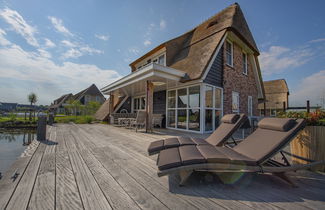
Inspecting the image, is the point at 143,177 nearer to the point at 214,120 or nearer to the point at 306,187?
the point at 306,187

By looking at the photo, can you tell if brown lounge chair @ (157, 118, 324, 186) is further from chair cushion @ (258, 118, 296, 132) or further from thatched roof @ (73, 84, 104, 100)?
thatched roof @ (73, 84, 104, 100)

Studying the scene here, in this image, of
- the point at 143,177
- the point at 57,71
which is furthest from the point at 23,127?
the point at 143,177

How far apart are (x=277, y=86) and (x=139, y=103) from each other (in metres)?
23.4

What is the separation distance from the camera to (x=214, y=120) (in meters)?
6.35

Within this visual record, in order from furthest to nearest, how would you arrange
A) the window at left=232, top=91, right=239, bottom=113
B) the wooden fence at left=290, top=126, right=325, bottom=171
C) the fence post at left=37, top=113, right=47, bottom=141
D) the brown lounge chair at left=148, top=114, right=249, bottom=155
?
the window at left=232, top=91, right=239, bottom=113 < the fence post at left=37, top=113, right=47, bottom=141 < the brown lounge chair at left=148, top=114, right=249, bottom=155 < the wooden fence at left=290, top=126, right=325, bottom=171

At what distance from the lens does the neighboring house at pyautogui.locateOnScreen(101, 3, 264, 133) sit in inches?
234

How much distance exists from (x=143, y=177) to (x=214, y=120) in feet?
17.6

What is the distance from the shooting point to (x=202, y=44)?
7043mm

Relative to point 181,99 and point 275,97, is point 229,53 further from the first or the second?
point 275,97

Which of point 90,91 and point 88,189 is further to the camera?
point 90,91

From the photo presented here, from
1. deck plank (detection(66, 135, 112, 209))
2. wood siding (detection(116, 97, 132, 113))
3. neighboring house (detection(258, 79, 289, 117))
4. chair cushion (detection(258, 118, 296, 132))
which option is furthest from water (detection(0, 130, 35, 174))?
neighboring house (detection(258, 79, 289, 117))

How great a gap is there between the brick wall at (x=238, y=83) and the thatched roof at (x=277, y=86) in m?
15.8

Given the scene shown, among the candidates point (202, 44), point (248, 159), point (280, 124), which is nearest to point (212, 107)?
point (202, 44)

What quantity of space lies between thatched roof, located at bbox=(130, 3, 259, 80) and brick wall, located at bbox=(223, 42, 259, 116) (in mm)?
892
